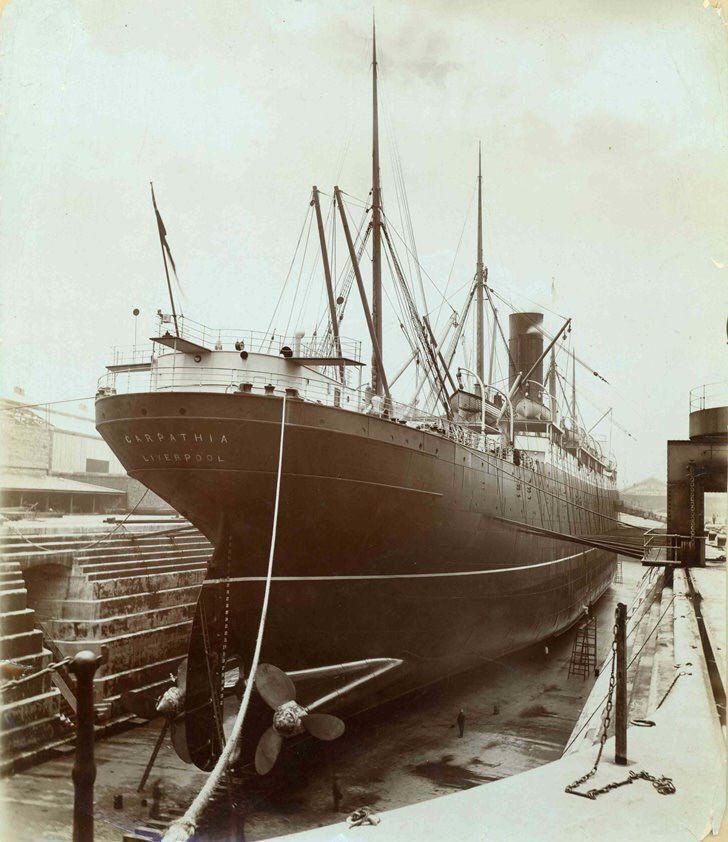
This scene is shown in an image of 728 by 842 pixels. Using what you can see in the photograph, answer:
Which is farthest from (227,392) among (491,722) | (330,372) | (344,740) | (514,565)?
(514,565)

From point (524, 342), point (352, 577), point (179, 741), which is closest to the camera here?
point (179, 741)

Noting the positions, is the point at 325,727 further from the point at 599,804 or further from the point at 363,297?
the point at 363,297

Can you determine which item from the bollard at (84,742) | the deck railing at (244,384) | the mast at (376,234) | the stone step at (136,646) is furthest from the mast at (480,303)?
the bollard at (84,742)

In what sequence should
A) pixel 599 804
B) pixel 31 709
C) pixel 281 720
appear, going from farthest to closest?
pixel 31 709, pixel 281 720, pixel 599 804

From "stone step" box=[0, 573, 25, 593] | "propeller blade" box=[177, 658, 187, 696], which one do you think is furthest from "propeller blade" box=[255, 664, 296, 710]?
"stone step" box=[0, 573, 25, 593]

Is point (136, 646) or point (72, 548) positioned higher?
point (72, 548)

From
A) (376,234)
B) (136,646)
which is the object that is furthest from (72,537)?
(376,234)

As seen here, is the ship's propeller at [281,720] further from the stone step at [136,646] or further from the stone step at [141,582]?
the stone step at [141,582]
